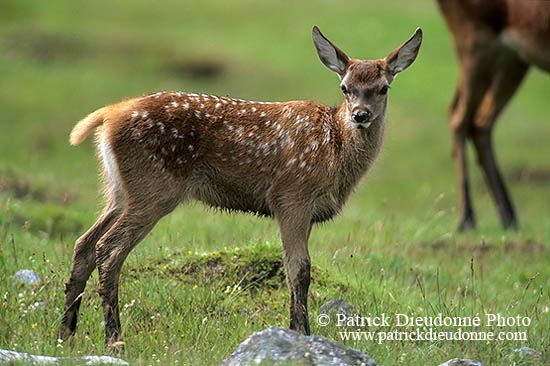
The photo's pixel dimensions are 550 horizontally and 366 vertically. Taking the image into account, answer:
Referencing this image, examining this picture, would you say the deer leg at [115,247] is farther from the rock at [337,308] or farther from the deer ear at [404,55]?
the deer ear at [404,55]

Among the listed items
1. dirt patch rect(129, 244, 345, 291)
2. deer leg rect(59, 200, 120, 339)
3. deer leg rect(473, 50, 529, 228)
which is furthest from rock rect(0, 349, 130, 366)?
deer leg rect(473, 50, 529, 228)

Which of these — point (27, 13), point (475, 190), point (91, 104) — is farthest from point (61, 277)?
point (27, 13)

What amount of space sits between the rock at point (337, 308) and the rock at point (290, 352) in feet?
3.14

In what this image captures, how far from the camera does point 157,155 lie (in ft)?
16.8

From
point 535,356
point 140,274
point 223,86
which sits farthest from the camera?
point 223,86

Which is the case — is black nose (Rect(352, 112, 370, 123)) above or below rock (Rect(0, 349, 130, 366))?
above

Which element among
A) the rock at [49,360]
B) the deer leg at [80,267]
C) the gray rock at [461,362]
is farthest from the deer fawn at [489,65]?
→ the rock at [49,360]

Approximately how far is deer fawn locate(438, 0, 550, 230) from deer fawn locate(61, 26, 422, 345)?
162 inches

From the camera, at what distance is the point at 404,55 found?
5.58 m

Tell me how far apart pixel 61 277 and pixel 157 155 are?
1.19 meters

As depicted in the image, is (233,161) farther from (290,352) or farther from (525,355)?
(525,355)

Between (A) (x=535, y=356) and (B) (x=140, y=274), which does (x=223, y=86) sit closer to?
(B) (x=140, y=274)

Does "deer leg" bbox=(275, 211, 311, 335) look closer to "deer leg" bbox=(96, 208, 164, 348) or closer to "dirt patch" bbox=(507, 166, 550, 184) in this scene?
"deer leg" bbox=(96, 208, 164, 348)
